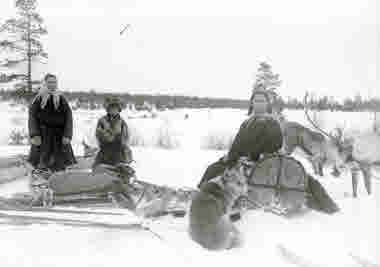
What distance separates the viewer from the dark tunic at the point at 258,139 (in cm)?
411

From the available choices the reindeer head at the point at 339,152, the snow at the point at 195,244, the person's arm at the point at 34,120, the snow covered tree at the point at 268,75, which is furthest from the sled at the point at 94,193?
the snow covered tree at the point at 268,75

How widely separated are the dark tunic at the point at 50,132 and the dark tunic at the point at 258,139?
3003 millimetres

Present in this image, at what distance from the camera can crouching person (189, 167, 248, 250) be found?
3398 millimetres

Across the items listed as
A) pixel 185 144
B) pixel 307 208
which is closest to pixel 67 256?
pixel 307 208

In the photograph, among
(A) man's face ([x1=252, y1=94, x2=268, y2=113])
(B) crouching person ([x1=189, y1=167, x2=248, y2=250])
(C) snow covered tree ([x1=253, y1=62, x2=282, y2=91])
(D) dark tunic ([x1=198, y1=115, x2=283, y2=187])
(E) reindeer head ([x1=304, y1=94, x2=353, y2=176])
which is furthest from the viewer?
(C) snow covered tree ([x1=253, y1=62, x2=282, y2=91])

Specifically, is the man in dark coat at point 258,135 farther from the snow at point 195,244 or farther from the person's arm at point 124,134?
the person's arm at point 124,134

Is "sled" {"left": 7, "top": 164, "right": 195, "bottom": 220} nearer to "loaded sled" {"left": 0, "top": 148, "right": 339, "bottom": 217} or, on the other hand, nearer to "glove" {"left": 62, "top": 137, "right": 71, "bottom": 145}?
"loaded sled" {"left": 0, "top": 148, "right": 339, "bottom": 217}

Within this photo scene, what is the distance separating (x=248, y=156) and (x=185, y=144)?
8.86m

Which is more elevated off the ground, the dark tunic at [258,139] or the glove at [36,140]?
the dark tunic at [258,139]

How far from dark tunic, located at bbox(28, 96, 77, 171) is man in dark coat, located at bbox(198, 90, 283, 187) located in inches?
113

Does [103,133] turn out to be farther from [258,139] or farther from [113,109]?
[258,139]

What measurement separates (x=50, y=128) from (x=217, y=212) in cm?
351

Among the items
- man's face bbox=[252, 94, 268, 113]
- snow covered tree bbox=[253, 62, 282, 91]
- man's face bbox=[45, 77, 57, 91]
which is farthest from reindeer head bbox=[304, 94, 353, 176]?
snow covered tree bbox=[253, 62, 282, 91]

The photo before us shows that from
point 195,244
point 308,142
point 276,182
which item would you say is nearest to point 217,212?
point 195,244
